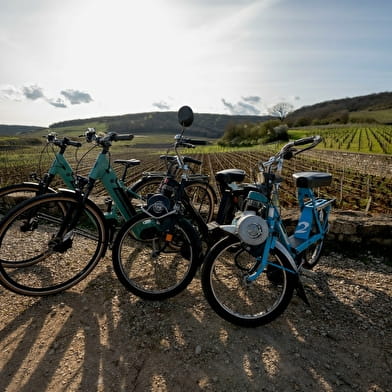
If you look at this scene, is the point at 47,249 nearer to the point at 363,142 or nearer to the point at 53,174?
the point at 53,174

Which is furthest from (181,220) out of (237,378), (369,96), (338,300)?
(369,96)

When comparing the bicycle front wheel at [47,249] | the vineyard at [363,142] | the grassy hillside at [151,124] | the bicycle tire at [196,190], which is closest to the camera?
the bicycle front wheel at [47,249]

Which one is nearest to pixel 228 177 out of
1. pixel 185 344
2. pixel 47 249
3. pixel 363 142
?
pixel 185 344

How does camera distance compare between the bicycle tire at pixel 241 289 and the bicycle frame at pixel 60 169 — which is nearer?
the bicycle tire at pixel 241 289

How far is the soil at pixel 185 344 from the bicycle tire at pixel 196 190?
1478mm

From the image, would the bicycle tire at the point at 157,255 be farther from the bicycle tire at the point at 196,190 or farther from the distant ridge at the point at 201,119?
the distant ridge at the point at 201,119

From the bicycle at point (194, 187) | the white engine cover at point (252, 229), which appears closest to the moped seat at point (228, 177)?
the bicycle at point (194, 187)

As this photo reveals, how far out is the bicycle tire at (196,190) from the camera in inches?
162

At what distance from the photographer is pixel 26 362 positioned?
7.14 ft

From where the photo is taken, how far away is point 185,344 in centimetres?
240

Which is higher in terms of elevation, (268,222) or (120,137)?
(120,137)

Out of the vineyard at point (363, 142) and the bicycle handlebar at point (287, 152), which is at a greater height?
the bicycle handlebar at point (287, 152)

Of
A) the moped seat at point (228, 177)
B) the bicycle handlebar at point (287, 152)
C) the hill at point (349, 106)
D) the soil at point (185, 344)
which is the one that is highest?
the hill at point (349, 106)

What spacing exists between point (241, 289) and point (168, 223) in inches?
43.9
